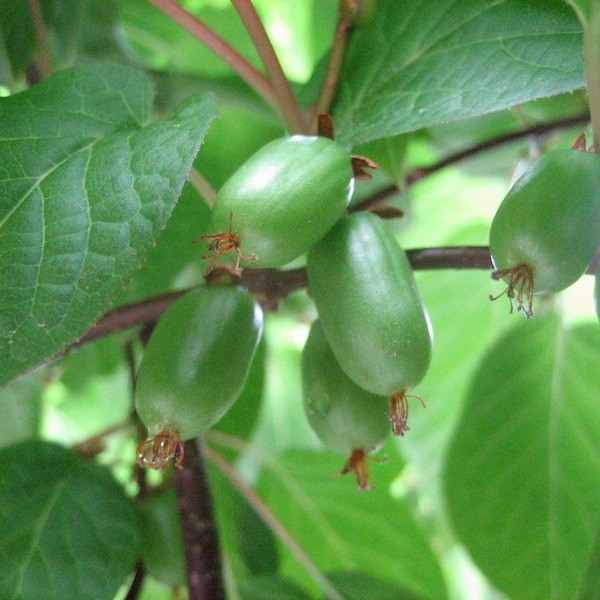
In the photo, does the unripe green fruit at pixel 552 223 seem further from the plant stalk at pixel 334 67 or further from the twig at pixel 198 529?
the twig at pixel 198 529

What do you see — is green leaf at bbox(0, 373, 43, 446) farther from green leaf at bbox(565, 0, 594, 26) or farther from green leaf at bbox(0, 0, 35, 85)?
green leaf at bbox(565, 0, 594, 26)

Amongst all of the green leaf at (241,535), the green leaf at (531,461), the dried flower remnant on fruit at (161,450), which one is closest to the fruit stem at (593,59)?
the dried flower remnant on fruit at (161,450)

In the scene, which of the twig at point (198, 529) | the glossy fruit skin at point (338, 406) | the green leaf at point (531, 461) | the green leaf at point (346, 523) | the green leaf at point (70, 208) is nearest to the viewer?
the green leaf at point (70, 208)

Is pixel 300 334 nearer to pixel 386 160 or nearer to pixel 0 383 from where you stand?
pixel 386 160

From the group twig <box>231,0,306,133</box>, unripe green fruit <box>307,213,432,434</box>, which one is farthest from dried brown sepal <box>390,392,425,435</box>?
twig <box>231,0,306,133</box>

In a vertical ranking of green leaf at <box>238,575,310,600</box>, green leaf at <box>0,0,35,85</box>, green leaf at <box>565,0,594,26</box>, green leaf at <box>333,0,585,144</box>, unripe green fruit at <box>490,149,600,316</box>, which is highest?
green leaf at <box>0,0,35,85</box>

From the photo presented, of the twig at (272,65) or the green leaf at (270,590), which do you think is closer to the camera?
the twig at (272,65)

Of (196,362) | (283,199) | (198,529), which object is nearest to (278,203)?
(283,199)
